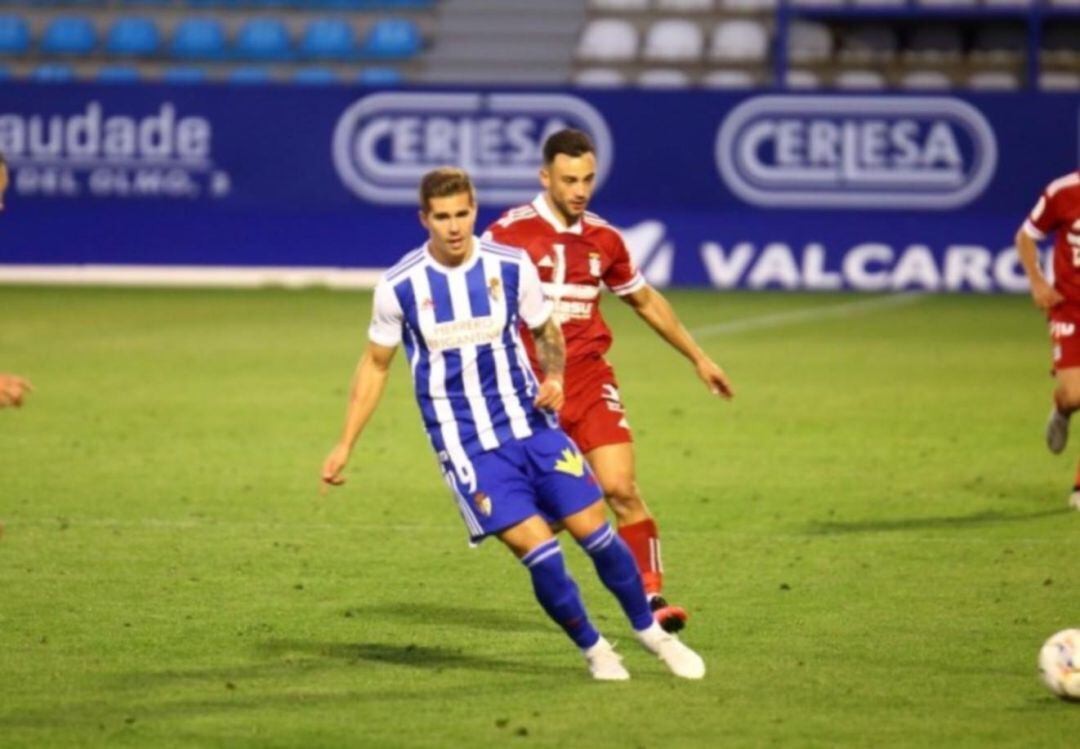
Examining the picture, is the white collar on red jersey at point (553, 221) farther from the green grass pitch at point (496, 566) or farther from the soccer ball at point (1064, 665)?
the soccer ball at point (1064, 665)

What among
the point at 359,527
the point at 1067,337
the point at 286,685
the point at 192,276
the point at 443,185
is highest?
the point at 443,185

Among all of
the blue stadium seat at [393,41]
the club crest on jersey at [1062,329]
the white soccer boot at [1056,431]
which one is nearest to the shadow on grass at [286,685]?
the club crest on jersey at [1062,329]

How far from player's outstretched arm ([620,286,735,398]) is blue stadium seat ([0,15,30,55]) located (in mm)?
22134

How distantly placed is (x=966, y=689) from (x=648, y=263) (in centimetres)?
1748

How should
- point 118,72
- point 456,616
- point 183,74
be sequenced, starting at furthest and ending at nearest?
point 118,72
point 183,74
point 456,616

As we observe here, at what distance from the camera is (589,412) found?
28.4ft

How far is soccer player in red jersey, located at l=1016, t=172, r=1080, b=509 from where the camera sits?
1172 cm

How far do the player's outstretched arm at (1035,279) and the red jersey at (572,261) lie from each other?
10.8 ft

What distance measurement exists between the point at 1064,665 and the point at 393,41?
22.6 metres

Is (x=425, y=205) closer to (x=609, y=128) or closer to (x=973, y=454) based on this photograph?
(x=973, y=454)

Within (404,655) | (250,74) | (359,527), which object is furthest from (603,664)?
(250,74)

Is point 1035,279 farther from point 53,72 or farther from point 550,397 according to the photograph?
point 53,72

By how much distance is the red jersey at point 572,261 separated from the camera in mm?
8656

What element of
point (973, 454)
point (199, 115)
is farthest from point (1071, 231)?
point (199, 115)
